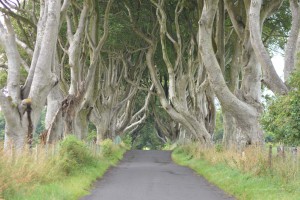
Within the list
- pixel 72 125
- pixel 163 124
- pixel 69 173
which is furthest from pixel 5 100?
pixel 163 124

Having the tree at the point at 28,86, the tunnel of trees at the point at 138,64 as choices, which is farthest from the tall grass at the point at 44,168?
the tree at the point at 28,86

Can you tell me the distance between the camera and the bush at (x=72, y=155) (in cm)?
1584

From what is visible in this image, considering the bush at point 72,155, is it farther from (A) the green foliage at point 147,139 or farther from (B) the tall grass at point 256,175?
(A) the green foliage at point 147,139

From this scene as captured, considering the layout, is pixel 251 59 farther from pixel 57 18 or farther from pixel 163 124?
pixel 163 124

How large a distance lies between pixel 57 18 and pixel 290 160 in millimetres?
7805

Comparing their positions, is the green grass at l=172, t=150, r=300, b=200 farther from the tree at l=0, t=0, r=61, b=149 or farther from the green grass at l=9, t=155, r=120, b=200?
the tree at l=0, t=0, r=61, b=149

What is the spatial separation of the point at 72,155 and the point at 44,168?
4284 mm

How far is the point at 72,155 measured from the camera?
1736cm

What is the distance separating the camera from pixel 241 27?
67.9ft

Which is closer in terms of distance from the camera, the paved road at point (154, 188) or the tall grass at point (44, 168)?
the tall grass at point (44, 168)

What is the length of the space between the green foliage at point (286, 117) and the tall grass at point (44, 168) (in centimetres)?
562

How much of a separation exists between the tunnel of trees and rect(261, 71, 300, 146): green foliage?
3 centimetres

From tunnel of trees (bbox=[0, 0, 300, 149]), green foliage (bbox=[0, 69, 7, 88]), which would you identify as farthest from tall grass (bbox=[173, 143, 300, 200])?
green foliage (bbox=[0, 69, 7, 88])

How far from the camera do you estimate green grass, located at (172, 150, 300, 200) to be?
1121 centimetres
